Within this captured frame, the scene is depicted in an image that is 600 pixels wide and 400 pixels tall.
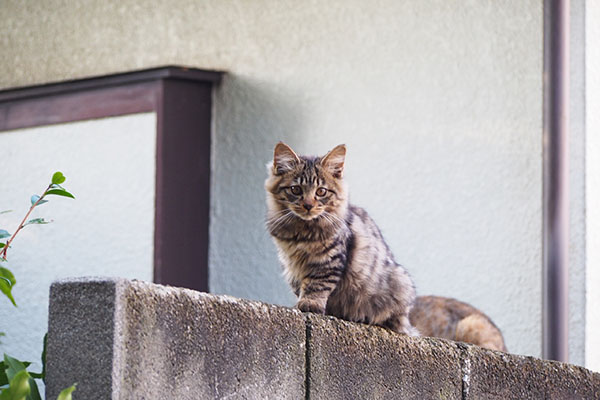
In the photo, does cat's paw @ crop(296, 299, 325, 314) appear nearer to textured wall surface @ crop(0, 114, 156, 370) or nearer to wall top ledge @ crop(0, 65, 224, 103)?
textured wall surface @ crop(0, 114, 156, 370)

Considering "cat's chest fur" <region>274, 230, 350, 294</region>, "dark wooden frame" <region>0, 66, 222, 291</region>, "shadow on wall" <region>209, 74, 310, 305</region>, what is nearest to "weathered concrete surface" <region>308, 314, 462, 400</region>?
"cat's chest fur" <region>274, 230, 350, 294</region>

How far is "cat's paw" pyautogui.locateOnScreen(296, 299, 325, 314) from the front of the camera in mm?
3402

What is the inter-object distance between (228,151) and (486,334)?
2566 mm

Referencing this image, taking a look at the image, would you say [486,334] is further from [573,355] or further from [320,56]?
[320,56]

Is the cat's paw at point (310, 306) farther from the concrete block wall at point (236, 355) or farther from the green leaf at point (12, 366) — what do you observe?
the green leaf at point (12, 366)

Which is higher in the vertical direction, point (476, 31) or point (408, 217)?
point (476, 31)

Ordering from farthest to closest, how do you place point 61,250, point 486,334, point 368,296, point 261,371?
point 61,250 < point 486,334 < point 368,296 < point 261,371

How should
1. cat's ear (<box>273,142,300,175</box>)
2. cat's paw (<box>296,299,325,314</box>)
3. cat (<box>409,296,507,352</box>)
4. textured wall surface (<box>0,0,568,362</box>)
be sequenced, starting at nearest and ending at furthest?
cat's paw (<box>296,299,325,314</box>) → cat's ear (<box>273,142,300,175</box>) → cat (<box>409,296,507,352</box>) → textured wall surface (<box>0,0,568,362</box>)

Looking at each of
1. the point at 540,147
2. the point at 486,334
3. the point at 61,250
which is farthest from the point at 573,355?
the point at 61,250

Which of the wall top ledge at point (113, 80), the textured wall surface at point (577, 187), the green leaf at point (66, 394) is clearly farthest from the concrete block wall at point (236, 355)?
the wall top ledge at point (113, 80)

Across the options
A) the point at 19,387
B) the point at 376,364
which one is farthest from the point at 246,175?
the point at 19,387

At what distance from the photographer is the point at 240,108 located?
6.70 meters

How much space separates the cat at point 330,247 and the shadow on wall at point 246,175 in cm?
264
